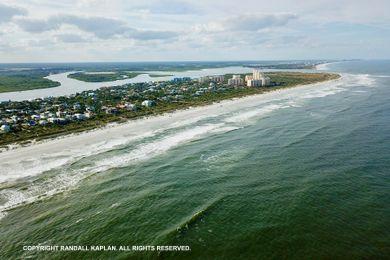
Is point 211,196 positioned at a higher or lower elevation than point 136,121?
lower

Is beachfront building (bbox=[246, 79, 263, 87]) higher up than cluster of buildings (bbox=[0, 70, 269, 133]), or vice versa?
beachfront building (bbox=[246, 79, 263, 87])

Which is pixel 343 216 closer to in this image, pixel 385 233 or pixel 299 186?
pixel 385 233

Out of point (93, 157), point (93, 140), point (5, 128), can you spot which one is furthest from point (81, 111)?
point (93, 157)

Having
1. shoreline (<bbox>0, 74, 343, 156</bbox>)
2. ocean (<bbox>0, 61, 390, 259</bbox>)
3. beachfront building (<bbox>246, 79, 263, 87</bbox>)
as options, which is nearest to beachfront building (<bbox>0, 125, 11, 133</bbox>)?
shoreline (<bbox>0, 74, 343, 156</bbox>)

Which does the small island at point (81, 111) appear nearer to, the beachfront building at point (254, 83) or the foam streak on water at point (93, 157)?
the foam streak on water at point (93, 157)

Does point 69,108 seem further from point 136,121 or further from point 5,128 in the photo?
point 5,128

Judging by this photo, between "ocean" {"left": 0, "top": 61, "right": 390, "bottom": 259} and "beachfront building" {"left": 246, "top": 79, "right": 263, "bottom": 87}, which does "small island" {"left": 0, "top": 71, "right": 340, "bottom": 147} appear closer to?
"beachfront building" {"left": 246, "top": 79, "right": 263, "bottom": 87}

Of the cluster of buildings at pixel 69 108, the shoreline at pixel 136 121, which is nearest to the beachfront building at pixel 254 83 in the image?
the cluster of buildings at pixel 69 108

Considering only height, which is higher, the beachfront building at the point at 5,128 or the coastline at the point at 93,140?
the beachfront building at the point at 5,128

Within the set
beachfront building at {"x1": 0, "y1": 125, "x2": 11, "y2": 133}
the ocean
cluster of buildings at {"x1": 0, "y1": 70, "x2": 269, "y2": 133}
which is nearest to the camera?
the ocean
